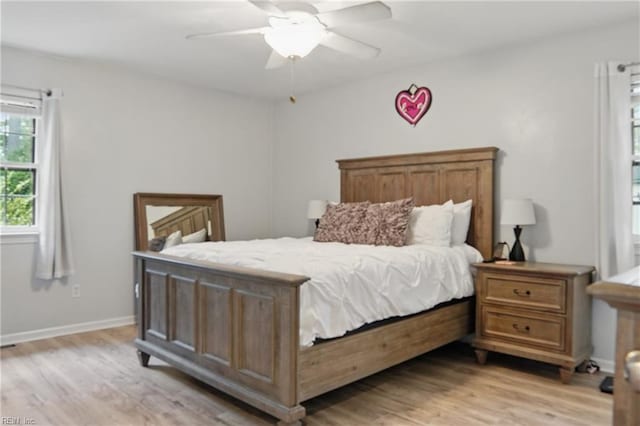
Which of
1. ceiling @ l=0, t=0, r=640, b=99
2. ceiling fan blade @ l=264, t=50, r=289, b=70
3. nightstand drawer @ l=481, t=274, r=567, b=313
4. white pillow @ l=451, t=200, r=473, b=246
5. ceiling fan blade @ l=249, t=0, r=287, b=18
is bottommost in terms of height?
nightstand drawer @ l=481, t=274, r=567, b=313

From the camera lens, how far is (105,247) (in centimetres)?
446

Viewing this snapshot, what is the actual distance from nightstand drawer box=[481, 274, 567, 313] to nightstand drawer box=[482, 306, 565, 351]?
7 cm

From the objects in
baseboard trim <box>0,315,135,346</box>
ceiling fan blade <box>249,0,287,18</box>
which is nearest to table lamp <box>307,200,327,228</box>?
baseboard trim <box>0,315,135,346</box>

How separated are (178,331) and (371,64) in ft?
9.55

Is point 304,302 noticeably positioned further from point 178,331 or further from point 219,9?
point 219,9

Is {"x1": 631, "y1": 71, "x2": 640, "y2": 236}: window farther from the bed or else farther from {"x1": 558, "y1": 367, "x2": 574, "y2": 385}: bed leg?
{"x1": 558, "y1": 367, "x2": 574, "y2": 385}: bed leg

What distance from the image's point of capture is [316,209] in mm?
4922

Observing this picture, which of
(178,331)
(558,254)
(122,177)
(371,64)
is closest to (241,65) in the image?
(371,64)

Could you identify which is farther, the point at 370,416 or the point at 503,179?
the point at 503,179

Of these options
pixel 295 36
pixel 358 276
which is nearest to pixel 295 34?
pixel 295 36

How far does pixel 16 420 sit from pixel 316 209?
3138 mm

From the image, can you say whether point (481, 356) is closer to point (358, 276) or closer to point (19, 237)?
point (358, 276)

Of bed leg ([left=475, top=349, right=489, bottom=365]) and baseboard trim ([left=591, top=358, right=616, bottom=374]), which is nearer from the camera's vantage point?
baseboard trim ([left=591, top=358, right=616, bottom=374])

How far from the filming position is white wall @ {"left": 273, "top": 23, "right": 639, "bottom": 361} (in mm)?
3402
